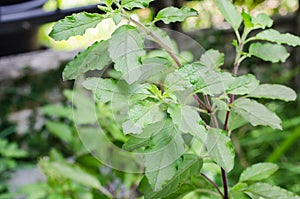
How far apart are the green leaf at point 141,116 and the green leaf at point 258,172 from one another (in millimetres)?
248

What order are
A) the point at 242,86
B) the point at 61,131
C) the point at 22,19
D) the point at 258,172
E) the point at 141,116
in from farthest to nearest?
1. the point at 22,19
2. the point at 61,131
3. the point at 258,172
4. the point at 242,86
5. the point at 141,116

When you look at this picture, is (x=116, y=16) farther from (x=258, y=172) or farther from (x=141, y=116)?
(x=258, y=172)

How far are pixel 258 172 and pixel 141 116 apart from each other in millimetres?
291

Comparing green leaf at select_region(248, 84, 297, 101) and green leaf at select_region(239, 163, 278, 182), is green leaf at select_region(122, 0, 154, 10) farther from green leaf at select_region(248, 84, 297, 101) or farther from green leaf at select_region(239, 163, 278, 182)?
green leaf at select_region(239, 163, 278, 182)

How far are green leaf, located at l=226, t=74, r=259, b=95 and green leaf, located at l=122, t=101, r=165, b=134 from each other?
11cm

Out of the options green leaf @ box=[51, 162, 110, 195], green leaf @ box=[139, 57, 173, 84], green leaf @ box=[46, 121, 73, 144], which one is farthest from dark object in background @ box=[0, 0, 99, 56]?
green leaf @ box=[139, 57, 173, 84]

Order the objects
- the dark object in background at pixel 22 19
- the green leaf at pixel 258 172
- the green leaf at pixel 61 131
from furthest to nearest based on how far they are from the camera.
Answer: the dark object in background at pixel 22 19
the green leaf at pixel 61 131
the green leaf at pixel 258 172

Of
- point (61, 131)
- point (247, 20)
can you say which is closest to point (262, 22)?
point (247, 20)

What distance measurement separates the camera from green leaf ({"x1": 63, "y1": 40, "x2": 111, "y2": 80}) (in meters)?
0.55

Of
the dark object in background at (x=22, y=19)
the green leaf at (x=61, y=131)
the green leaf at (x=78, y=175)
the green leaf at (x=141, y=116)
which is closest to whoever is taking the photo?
the green leaf at (x=141, y=116)

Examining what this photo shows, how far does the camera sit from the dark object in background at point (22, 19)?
6.00ft

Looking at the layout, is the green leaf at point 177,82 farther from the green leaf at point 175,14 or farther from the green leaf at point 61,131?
the green leaf at point 61,131

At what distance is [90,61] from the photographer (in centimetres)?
56

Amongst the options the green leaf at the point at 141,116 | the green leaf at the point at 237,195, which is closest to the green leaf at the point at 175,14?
the green leaf at the point at 141,116
